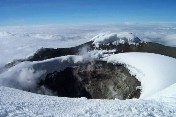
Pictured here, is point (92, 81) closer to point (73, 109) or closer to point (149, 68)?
point (149, 68)

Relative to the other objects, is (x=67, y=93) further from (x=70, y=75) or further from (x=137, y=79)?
(x=137, y=79)

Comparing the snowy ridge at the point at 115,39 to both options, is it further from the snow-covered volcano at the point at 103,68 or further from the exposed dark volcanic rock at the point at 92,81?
the exposed dark volcanic rock at the point at 92,81

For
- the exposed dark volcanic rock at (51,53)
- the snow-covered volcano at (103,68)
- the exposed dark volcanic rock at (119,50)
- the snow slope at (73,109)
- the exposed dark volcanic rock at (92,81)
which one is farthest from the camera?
the exposed dark volcanic rock at (51,53)

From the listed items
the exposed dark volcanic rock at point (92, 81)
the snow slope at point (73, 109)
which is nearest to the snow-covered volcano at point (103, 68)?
the exposed dark volcanic rock at point (92, 81)

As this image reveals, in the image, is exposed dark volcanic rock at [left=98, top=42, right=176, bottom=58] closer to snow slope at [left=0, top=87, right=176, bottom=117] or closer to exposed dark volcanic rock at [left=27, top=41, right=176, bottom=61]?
exposed dark volcanic rock at [left=27, top=41, right=176, bottom=61]

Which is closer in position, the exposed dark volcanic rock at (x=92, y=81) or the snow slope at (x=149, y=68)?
the snow slope at (x=149, y=68)

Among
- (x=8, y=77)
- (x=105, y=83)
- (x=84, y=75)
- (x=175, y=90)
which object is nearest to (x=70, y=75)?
(x=84, y=75)
